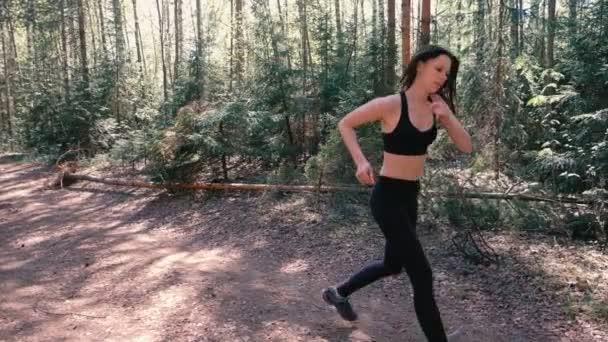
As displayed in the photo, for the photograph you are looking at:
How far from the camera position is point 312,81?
35.6ft

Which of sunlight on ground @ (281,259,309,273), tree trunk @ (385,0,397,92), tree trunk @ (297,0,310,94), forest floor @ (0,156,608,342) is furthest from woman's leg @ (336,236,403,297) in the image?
tree trunk @ (297,0,310,94)

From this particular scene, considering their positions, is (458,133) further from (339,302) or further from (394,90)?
(394,90)

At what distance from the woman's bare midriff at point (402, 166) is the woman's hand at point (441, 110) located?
27 centimetres

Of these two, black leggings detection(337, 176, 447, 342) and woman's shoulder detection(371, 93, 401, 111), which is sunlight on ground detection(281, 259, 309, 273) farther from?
woman's shoulder detection(371, 93, 401, 111)

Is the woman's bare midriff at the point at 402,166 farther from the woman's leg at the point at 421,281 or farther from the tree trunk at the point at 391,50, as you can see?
the tree trunk at the point at 391,50

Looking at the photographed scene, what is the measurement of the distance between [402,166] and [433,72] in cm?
62

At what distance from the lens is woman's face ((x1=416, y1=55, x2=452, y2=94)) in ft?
10.2

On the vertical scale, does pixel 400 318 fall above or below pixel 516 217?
below

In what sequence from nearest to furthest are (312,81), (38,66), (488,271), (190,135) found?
1. (488,271)
2. (190,135)
3. (312,81)
4. (38,66)

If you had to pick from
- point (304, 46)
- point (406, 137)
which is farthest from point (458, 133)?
point (304, 46)

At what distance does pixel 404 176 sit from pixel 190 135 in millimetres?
6583

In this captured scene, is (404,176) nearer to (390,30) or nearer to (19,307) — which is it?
(19,307)

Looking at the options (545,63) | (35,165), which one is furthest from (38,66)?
(545,63)

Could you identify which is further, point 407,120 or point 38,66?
point 38,66
